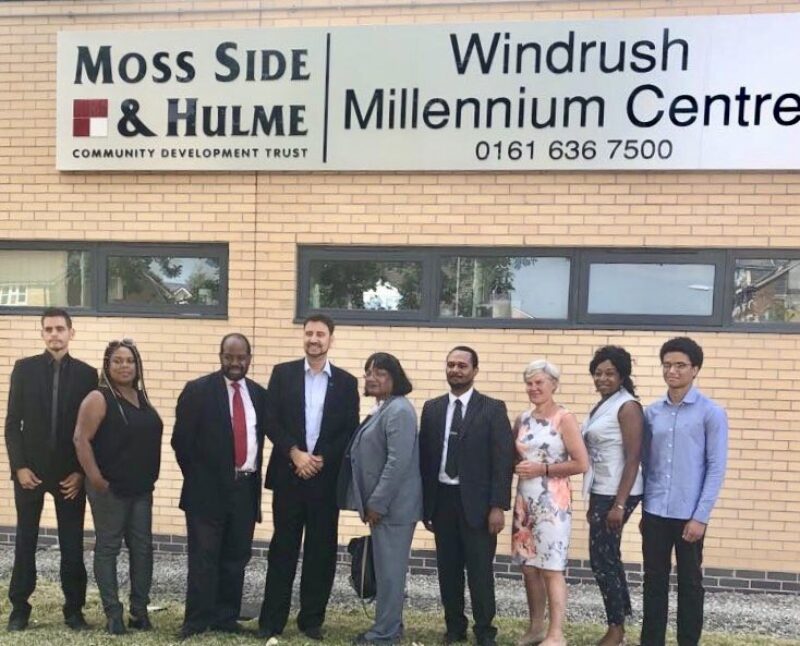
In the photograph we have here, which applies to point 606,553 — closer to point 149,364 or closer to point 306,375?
point 306,375

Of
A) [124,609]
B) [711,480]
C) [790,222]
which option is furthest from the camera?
[790,222]

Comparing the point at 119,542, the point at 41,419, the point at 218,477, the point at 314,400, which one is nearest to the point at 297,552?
the point at 218,477

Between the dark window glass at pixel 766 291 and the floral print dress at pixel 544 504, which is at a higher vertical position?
the dark window glass at pixel 766 291

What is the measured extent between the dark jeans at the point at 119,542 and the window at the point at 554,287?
198 centimetres

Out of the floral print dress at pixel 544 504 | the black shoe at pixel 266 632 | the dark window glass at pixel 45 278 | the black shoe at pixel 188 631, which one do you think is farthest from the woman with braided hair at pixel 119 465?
the floral print dress at pixel 544 504

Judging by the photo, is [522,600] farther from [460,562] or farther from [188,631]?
[188,631]

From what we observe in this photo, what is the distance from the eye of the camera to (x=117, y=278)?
5672 mm

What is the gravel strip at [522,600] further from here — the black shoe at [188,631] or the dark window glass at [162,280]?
the dark window glass at [162,280]

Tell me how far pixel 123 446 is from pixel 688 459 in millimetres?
3020

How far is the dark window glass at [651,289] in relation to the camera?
5.11 m

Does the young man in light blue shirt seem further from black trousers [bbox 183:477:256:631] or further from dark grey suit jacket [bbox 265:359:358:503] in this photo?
black trousers [bbox 183:477:256:631]

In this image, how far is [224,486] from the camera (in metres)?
4.00

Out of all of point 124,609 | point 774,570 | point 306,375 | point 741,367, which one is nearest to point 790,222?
point 741,367

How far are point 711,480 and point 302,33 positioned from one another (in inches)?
161
